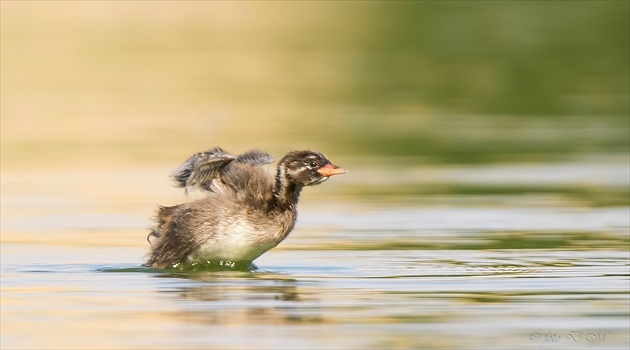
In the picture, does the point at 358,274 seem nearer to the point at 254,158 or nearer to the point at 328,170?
the point at 328,170

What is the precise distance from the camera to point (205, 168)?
17453 mm

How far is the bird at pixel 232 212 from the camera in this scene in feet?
55.5

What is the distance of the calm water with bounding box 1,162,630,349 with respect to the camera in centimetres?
1297

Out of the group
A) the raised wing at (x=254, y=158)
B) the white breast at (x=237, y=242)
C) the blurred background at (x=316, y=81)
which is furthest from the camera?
the blurred background at (x=316, y=81)

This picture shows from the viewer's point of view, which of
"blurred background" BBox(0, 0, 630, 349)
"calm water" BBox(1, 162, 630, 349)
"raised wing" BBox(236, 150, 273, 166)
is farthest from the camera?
"raised wing" BBox(236, 150, 273, 166)

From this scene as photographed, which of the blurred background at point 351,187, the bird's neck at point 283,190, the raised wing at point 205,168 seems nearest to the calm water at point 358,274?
the blurred background at point 351,187

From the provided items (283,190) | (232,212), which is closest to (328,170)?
(283,190)

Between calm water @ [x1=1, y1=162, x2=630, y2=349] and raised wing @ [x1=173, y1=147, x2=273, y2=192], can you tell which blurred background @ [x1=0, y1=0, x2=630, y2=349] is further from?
raised wing @ [x1=173, y1=147, x2=273, y2=192]

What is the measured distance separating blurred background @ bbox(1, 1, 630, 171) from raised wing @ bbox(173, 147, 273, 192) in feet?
35.4

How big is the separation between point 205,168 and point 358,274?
1994mm

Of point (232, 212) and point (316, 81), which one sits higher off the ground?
point (316, 81)

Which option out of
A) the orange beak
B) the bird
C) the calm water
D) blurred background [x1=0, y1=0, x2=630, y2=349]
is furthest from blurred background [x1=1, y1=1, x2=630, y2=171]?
the orange beak

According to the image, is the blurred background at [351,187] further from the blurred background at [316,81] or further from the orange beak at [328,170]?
the orange beak at [328,170]

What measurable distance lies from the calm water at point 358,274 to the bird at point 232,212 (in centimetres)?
30
